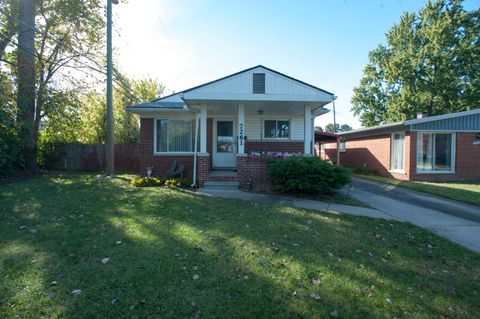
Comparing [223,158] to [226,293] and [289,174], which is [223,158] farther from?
[226,293]

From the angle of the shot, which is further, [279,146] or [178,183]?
[279,146]

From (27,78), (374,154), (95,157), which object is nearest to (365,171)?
(374,154)

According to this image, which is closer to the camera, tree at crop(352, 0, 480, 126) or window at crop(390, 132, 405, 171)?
window at crop(390, 132, 405, 171)

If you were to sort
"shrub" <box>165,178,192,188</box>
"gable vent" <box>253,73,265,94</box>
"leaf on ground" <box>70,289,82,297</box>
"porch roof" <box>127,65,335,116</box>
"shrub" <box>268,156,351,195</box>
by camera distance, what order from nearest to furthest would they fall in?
"leaf on ground" <box>70,289,82,297</box> → "shrub" <box>268,156,351,195</box> → "porch roof" <box>127,65,335,116</box> → "gable vent" <box>253,73,265,94</box> → "shrub" <box>165,178,192,188</box>

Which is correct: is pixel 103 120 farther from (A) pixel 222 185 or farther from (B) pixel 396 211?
(B) pixel 396 211

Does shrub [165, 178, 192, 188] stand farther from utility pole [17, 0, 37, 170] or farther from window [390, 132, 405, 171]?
window [390, 132, 405, 171]

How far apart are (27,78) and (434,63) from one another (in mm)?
30792

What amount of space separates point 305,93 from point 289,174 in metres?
2.84

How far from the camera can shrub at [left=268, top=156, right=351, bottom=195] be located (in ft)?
28.0

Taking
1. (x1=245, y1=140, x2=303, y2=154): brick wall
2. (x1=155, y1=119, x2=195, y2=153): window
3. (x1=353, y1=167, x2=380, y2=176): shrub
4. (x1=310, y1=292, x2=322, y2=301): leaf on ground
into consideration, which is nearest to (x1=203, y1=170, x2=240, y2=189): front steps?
(x1=155, y1=119, x2=195, y2=153): window

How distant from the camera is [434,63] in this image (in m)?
25.6

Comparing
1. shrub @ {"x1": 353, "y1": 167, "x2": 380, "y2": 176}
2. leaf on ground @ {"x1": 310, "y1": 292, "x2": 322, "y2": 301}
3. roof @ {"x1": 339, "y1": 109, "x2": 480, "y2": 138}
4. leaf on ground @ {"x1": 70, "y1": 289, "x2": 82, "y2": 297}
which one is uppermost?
roof @ {"x1": 339, "y1": 109, "x2": 480, "y2": 138}

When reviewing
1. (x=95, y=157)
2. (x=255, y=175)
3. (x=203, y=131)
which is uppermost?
(x=203, y=131)

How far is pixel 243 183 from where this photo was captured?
385 inches
